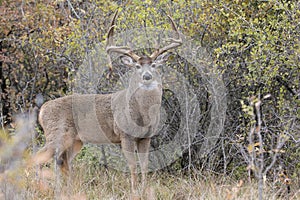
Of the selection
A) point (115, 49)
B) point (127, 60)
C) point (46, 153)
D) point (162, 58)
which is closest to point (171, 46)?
point (162, 58)

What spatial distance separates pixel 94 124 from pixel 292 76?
9.14ft

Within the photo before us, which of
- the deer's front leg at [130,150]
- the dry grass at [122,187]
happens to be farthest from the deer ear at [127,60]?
the dry grass at [122,187]

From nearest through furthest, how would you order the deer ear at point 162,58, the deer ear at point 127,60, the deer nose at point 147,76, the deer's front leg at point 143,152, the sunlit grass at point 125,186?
the sunlit grass at point 125,186 → the deer nose at point 147,76 → the deer ear at point 162,58 → the deer ear at point 127,60 → the deer's front leg at point 143,152

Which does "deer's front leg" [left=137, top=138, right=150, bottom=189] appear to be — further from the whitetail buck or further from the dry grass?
the dry grass

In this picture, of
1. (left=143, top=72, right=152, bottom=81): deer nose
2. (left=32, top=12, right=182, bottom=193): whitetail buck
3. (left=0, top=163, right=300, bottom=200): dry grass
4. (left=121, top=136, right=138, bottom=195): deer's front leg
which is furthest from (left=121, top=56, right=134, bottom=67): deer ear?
(left=0, top=163, right=300, bottom=200): dry grass

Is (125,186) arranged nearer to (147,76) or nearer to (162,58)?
(147,76)

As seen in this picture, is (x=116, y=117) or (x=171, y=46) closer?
(x=171, y=46)

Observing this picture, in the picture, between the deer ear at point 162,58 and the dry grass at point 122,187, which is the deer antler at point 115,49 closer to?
the deer ear at point 162,58

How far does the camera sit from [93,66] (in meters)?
8.61

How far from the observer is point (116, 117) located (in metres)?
7.71

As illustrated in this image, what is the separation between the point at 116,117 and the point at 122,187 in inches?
38.7

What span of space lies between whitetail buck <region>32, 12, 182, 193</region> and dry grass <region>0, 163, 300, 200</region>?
0.28 meters

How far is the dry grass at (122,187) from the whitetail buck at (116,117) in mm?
284

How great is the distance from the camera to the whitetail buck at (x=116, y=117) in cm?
740
